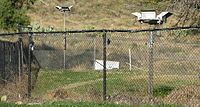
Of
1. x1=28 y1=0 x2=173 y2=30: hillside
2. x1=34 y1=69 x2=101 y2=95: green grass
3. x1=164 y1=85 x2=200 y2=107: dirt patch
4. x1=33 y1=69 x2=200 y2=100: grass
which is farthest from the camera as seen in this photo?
x1=28 y1=0 x2=173 y2=30: hillside

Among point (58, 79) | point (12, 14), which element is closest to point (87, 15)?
point (12, 14)

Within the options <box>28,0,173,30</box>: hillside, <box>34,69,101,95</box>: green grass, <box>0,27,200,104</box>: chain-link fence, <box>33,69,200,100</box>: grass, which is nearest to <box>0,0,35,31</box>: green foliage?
<box>0,27,200,104</box>: chain-link fence

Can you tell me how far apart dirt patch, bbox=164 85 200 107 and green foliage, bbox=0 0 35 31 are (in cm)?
2009

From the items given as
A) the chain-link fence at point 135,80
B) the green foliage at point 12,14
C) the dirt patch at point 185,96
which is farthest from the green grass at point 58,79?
the green foliage at point 12,14

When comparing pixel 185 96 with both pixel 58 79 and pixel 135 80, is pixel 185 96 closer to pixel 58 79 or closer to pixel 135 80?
pixel 135 80

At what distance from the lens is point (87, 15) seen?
5806 cm

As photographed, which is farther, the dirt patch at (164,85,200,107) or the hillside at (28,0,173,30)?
the hillside at (28,0,173,30)

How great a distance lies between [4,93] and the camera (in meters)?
14.9

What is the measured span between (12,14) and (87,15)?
2593 centimetres

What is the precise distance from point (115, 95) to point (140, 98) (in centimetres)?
67

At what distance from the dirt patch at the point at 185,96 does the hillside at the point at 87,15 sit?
35868 millimetres

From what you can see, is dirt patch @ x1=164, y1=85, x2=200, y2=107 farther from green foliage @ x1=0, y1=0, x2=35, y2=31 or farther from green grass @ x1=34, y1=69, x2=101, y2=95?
green foliage @ x1=0, y1=0, x2=35, y2=31

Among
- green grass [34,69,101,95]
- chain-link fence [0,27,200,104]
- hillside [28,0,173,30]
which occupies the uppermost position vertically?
chain-link fence [0,27,200,104]

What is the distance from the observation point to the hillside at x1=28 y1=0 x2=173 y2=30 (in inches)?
2012
